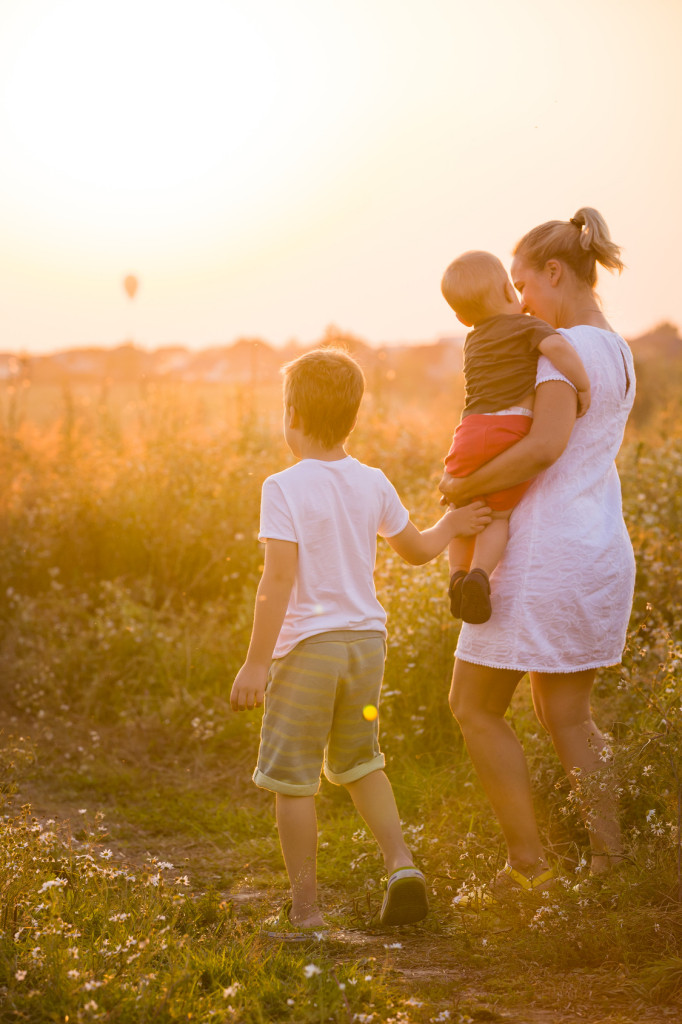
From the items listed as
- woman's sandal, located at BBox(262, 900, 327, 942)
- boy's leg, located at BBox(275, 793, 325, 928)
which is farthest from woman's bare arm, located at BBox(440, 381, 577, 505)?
woman's sandal, located at BBox(262, 900, 327, 942)

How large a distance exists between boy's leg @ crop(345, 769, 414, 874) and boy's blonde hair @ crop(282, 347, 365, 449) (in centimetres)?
114

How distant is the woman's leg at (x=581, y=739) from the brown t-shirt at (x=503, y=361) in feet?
3.03

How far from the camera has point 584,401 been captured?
285 centimetres

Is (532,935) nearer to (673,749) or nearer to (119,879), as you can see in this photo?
(673,749)

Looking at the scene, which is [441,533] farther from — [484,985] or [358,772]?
[484,985]

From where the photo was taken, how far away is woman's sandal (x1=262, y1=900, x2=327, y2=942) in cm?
288

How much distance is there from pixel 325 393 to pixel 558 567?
0.92m

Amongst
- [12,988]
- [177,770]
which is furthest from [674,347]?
[12,988]

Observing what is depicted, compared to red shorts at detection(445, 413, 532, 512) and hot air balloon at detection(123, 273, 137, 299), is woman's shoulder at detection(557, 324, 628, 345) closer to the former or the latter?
red shorts at detection(445, 413, 532, 512)

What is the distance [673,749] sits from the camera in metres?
2.85

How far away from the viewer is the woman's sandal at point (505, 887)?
2922 mm

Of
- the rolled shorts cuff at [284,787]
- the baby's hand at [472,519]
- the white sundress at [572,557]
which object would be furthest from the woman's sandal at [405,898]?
the baby's hand at [472,519]

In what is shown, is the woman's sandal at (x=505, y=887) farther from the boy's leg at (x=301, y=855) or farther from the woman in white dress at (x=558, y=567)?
the boy's leg at (x=301, y=855)

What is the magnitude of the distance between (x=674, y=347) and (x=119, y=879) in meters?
33.0
